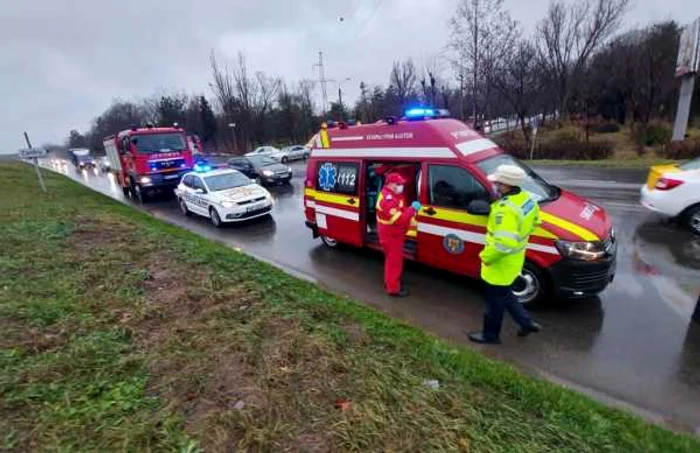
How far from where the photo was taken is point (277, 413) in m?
2.57

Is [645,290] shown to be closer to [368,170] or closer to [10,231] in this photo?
[368,170]

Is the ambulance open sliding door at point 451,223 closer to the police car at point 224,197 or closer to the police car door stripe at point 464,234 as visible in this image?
the police car door stripe at point 464,234

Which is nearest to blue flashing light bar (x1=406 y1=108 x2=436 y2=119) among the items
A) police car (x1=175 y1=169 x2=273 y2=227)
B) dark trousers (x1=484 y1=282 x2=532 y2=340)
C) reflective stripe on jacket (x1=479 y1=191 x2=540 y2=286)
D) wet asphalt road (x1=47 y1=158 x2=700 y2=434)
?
wet asphalt road (x1=47 y1=158 x2=700 y2=434)

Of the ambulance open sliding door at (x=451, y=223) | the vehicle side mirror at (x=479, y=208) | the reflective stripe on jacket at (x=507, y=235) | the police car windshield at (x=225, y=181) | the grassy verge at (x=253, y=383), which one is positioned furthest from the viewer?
the police car windshield at (x=225, y=181)

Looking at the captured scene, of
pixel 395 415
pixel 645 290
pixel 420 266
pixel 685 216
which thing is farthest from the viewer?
pixel 685 216

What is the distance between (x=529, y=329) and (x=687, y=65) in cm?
2313

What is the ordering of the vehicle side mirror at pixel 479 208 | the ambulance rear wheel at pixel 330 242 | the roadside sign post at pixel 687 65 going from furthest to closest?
the roadside sign post at pixel 687 65, the ambulance rear wheel at pixel 330 242, the vehicle side mirror at pixel 479 208

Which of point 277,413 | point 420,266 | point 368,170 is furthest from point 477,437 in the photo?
point 368,170

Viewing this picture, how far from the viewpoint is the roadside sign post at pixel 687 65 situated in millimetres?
18234

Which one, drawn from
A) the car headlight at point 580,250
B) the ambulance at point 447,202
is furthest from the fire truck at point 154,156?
the car headlight at point 580,250

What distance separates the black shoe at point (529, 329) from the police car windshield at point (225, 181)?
355 inches

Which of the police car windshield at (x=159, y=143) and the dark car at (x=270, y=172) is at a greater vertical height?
the police car windshield at (x=159, y=143)

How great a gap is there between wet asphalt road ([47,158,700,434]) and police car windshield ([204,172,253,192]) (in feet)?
10.5

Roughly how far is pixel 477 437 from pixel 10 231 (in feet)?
32.9
